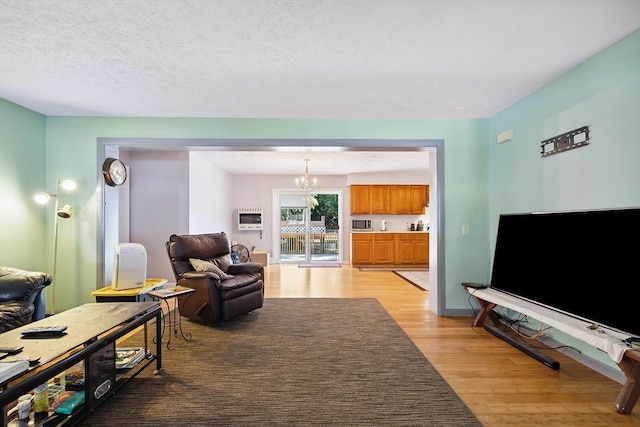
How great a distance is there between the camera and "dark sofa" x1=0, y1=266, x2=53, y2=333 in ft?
8.09

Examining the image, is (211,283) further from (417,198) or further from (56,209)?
(417,198)

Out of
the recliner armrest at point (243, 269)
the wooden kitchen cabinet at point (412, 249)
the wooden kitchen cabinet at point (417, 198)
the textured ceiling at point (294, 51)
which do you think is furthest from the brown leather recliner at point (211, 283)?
the wooden kitchen cabinet at point (417, 198)

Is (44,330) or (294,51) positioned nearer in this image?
(44,330)

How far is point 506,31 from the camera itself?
7.06 ft

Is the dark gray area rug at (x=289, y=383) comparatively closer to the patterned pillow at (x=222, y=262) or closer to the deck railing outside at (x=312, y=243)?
the patterned pillow at (x=222, y=262)

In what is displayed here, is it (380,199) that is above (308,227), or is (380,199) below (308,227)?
above

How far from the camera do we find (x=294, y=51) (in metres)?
2.40

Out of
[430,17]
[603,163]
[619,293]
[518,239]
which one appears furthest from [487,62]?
[619,293]

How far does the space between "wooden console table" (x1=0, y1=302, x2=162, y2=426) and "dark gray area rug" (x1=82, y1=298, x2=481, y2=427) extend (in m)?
0.16

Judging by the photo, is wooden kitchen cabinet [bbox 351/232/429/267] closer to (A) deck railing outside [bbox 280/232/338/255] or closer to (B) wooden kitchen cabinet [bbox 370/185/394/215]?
(B) wooden kitchen cabinet [bbox 370/185/394/215]

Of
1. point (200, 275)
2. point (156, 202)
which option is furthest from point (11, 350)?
point (156, 202)

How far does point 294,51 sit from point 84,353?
2.48m

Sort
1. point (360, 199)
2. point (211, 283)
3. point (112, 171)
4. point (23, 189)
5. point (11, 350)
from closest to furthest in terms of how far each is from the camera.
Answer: point (11, 350) < point (211, 283) < point (23, 189) < point (112, 171) < point (360, 199)

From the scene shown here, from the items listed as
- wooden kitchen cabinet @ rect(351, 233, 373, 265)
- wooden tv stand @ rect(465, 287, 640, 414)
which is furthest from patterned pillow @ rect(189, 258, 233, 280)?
wooden kitchen cabinet @ rect(351, 233, 373, 265)
